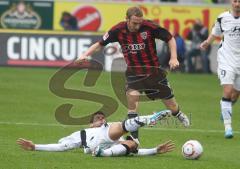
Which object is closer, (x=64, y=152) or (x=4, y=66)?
(x=64, y=152)

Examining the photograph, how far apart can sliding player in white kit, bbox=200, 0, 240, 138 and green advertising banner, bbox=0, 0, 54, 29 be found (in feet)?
63.9

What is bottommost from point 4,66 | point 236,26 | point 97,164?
point 4,66

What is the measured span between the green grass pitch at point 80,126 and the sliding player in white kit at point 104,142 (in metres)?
0.12

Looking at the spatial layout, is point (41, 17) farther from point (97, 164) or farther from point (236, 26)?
point (97, 164)

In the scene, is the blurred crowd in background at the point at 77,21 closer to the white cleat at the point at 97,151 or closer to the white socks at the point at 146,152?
the white socks at the point at 146,152

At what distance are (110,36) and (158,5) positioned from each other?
21.4 metres

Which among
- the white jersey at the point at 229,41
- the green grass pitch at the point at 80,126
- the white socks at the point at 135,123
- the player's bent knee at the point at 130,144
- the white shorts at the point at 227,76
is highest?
the white jersey at the point at 229,41

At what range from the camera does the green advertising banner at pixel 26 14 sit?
35688 millimetres

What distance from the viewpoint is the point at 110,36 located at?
1503 centimetres

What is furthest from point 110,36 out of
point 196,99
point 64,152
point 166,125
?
point 196,99

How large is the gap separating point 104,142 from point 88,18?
23.3 meters

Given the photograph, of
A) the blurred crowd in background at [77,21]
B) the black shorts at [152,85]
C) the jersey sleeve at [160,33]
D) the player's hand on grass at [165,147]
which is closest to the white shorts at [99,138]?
the player's hand on grass at [165,147]

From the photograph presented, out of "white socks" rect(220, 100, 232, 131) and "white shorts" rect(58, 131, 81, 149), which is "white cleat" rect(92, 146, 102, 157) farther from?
"white socks" rect(220, 100, 232, 131)

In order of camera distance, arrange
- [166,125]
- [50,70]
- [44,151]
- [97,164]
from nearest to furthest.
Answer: [97,164] < [44,151] < [166,125] < [50,70]
